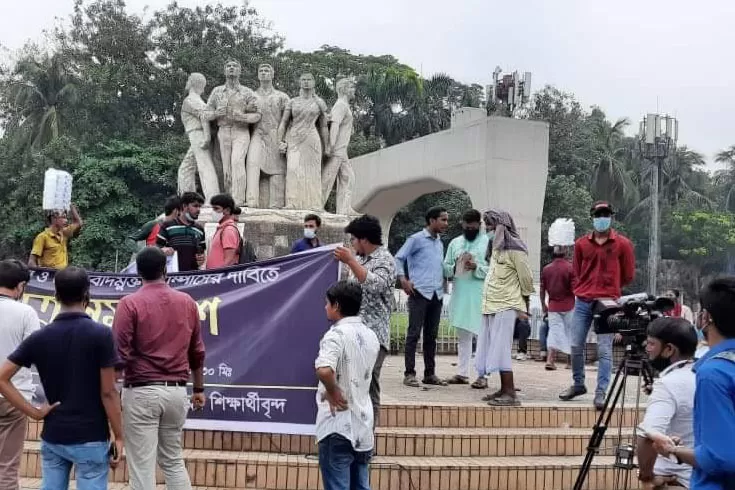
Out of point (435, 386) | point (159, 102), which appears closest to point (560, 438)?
point (435, 386)

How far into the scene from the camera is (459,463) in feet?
17.1

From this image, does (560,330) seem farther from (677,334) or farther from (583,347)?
(677,334)

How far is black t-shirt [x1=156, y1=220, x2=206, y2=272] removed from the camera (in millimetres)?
6156

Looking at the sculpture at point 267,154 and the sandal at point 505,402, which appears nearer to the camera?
the sandal at point 505,402

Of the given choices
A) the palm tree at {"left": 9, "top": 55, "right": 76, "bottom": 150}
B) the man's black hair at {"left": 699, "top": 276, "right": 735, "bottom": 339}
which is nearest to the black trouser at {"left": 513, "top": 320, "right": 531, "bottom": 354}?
the man's black hair at {"left": 699, "top": 276, "right": 735, "bottom": 339}

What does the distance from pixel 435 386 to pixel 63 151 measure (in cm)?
2024

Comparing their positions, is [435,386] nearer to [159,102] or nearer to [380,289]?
[380,289]

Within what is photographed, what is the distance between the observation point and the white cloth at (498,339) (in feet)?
20.3

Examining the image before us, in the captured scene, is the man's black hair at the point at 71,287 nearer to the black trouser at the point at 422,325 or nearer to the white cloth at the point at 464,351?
the black trouser at the point at 422,325

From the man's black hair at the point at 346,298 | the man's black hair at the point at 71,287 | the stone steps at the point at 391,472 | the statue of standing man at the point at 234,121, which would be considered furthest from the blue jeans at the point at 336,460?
the statue of standing man at the point at 234,121

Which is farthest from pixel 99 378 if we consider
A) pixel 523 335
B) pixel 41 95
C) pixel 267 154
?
pixel 41 95

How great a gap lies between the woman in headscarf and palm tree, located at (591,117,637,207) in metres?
33.6

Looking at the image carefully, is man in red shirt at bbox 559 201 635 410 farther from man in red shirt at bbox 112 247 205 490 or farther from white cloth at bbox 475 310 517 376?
man in red shirt at bbox 112 247 205 490

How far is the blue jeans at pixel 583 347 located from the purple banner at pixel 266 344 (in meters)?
2.28
